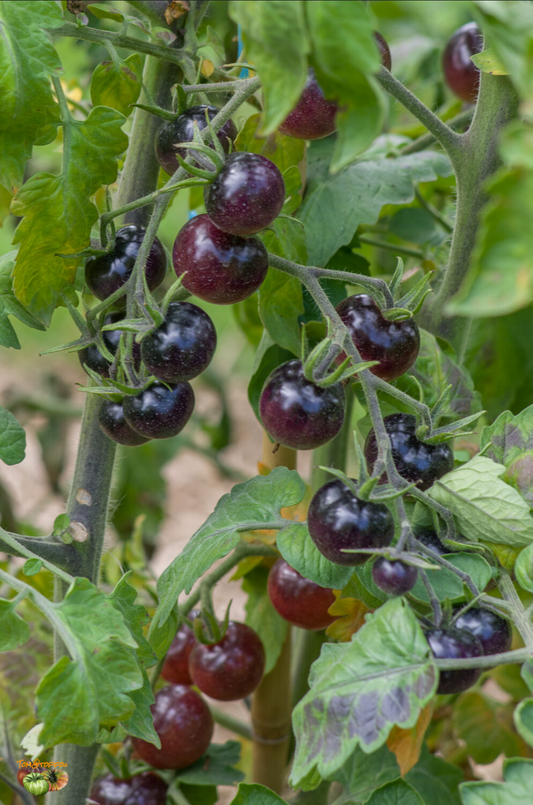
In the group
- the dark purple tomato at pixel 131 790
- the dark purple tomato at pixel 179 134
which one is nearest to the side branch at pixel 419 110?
the dark purple tomato at pixel 179 134

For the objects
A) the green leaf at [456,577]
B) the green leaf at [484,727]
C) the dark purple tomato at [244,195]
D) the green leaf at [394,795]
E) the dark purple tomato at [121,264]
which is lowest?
the green leaf at [484,727]

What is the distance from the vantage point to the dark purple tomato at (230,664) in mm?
769

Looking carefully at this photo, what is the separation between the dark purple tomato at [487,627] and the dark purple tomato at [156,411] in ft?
0.77

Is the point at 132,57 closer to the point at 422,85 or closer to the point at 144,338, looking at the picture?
the point at 144,338

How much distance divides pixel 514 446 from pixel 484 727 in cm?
58

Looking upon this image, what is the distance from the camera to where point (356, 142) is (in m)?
0.35

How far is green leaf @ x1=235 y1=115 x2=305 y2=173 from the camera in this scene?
615mm

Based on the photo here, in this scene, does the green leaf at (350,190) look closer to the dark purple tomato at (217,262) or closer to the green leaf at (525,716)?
the dark purple tomato at (217,262)

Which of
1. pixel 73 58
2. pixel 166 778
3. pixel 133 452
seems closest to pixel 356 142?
pixel 166 778

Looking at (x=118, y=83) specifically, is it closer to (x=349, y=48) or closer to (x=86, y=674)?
(x=349, y=48)

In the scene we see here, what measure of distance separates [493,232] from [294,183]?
1.20 ft

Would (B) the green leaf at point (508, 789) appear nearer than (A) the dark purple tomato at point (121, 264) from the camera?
Yes

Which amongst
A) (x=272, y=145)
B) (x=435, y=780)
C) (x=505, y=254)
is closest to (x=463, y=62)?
(x=272, y=145)

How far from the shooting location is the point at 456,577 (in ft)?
1.68
